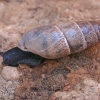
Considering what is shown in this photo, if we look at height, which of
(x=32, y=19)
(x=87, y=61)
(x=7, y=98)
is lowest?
(x=7, y=98)

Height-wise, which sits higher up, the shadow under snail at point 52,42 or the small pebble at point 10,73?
the shadow under snail at point 52,42

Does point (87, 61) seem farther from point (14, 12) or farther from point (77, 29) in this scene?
point (14, 12)

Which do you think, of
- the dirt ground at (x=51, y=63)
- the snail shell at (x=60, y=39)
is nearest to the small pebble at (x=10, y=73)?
the dirt ground at (x=51, y=63)

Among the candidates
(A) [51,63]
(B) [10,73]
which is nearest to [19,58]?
(B) [10,73]

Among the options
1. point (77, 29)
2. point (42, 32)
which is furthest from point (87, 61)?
point (42, 32)

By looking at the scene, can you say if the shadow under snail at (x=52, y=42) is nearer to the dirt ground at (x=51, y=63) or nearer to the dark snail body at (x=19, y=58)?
the dark snail body at (x=19, y=58)

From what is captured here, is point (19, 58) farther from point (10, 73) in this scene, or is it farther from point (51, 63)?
point (51, 63)

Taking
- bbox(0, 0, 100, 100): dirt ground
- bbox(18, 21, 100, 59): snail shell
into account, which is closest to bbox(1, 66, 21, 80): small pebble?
bbox(0, 0, 100, 100): dirt ground
